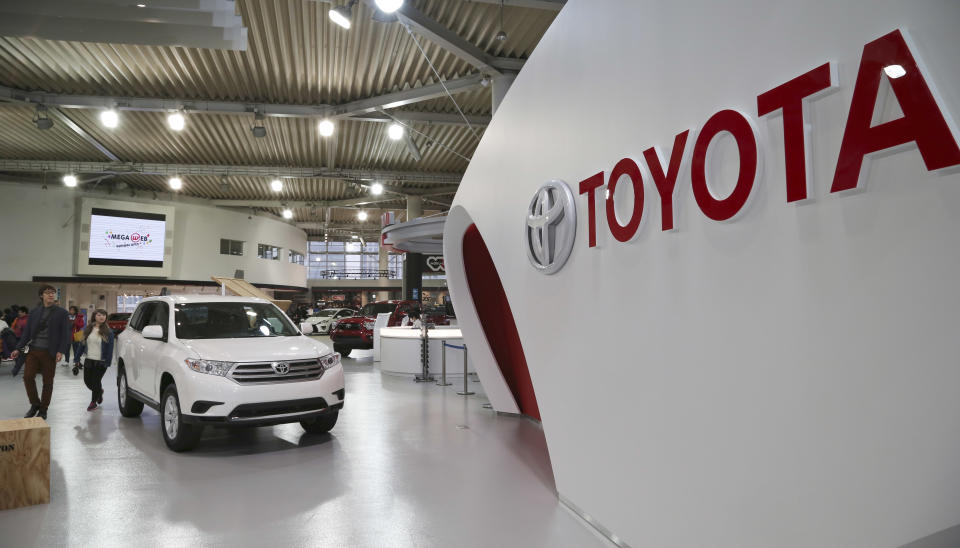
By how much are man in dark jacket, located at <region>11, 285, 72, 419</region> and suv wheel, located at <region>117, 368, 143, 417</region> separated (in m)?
0.84

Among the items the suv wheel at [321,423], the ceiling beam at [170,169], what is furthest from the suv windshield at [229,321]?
the ceiling beam at [170,169]

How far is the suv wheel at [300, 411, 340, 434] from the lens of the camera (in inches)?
255

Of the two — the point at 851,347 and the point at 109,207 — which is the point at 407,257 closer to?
the point at 109,207

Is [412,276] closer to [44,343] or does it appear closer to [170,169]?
[170,169]

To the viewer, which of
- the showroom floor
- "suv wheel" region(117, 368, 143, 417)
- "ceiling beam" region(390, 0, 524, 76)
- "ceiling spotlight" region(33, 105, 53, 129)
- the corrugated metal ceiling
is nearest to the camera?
the showroom floor

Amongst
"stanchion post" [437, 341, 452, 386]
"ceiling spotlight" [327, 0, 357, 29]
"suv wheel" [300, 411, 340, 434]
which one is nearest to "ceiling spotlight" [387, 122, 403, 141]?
"ceiling spotlight" [327, 0, 357, 29]

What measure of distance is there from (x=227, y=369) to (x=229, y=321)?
1.29 m

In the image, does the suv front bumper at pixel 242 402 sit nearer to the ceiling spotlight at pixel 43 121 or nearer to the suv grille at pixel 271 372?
the suv grille at pixel 271 372

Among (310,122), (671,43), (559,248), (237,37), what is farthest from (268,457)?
(310,122)

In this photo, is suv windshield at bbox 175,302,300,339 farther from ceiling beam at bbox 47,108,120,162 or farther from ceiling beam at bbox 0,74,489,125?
ceiling beam at bbox 47,108,120,162

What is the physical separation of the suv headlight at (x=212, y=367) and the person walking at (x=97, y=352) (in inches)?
114

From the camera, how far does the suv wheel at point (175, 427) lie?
557 cm

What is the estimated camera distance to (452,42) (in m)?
9.56

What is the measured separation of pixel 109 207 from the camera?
75.9ft
